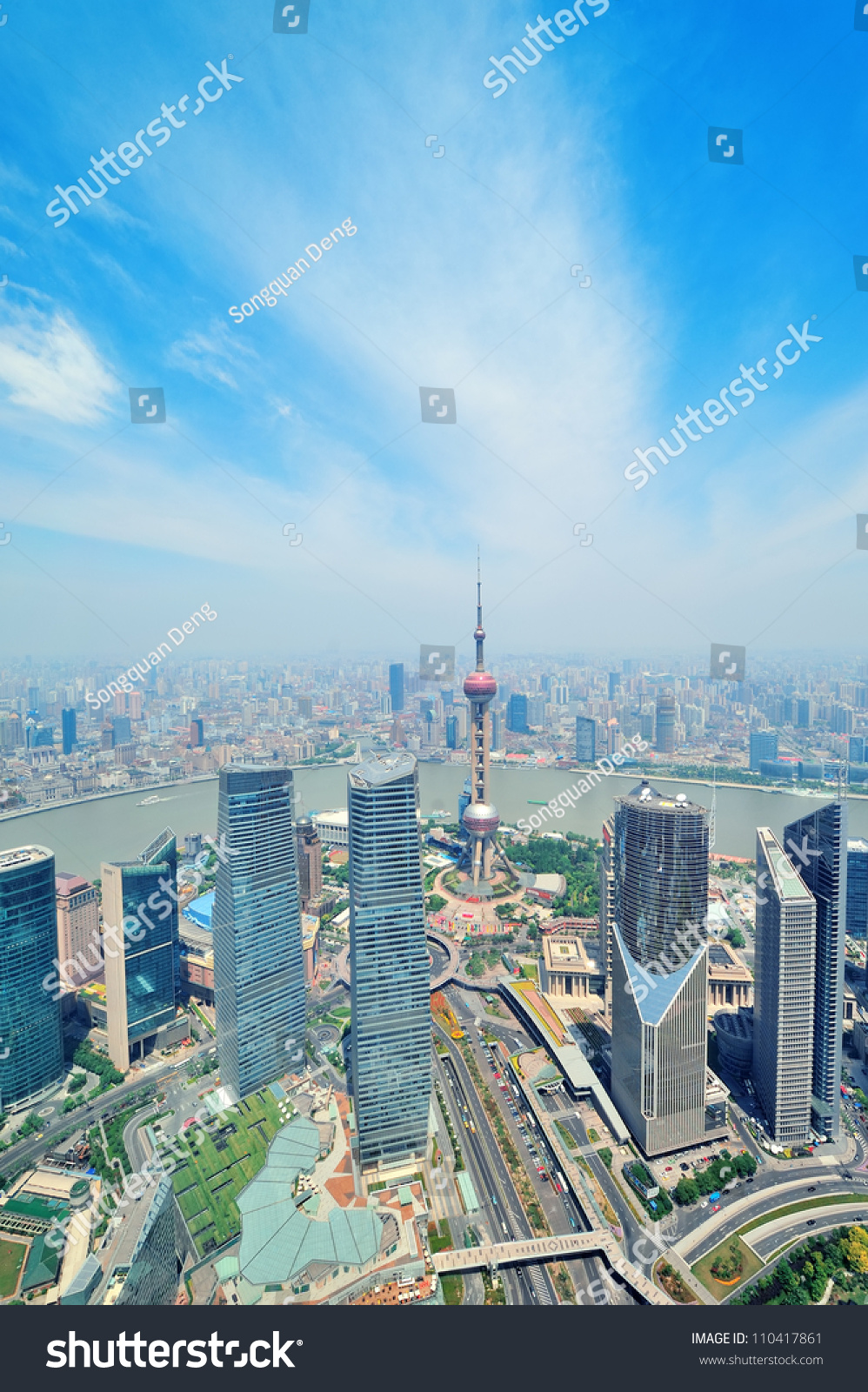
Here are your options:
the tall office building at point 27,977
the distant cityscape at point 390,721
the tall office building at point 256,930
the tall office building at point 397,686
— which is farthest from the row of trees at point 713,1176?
the tall office building at point 397,686

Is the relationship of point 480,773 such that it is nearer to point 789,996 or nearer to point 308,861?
point 308,861

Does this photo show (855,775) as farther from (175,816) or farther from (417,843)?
(175,816)

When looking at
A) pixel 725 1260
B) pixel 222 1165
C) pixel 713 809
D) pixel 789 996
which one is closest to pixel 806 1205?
pixel 725 1260

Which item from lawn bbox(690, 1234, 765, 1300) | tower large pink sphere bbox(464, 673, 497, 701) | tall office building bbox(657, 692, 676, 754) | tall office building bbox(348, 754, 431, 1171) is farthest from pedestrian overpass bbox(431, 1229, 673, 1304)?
tall office building bbox(657, 692, 676, 754)

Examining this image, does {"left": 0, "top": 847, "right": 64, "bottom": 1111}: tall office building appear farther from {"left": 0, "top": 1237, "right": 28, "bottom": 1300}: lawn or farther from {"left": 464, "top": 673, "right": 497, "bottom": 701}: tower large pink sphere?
{"left": 464, "top": 673, "right": 497, "bottom": 701}: tower large pink sphere

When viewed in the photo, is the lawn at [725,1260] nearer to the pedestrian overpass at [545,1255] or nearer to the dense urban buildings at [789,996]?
the pedestrian overpass at [545,1255]

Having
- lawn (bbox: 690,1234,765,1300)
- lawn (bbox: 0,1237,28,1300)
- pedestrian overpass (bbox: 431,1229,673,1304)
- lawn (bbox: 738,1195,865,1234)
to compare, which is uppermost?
pedestrian overpass (bbox: 431,1229,673,1304)
